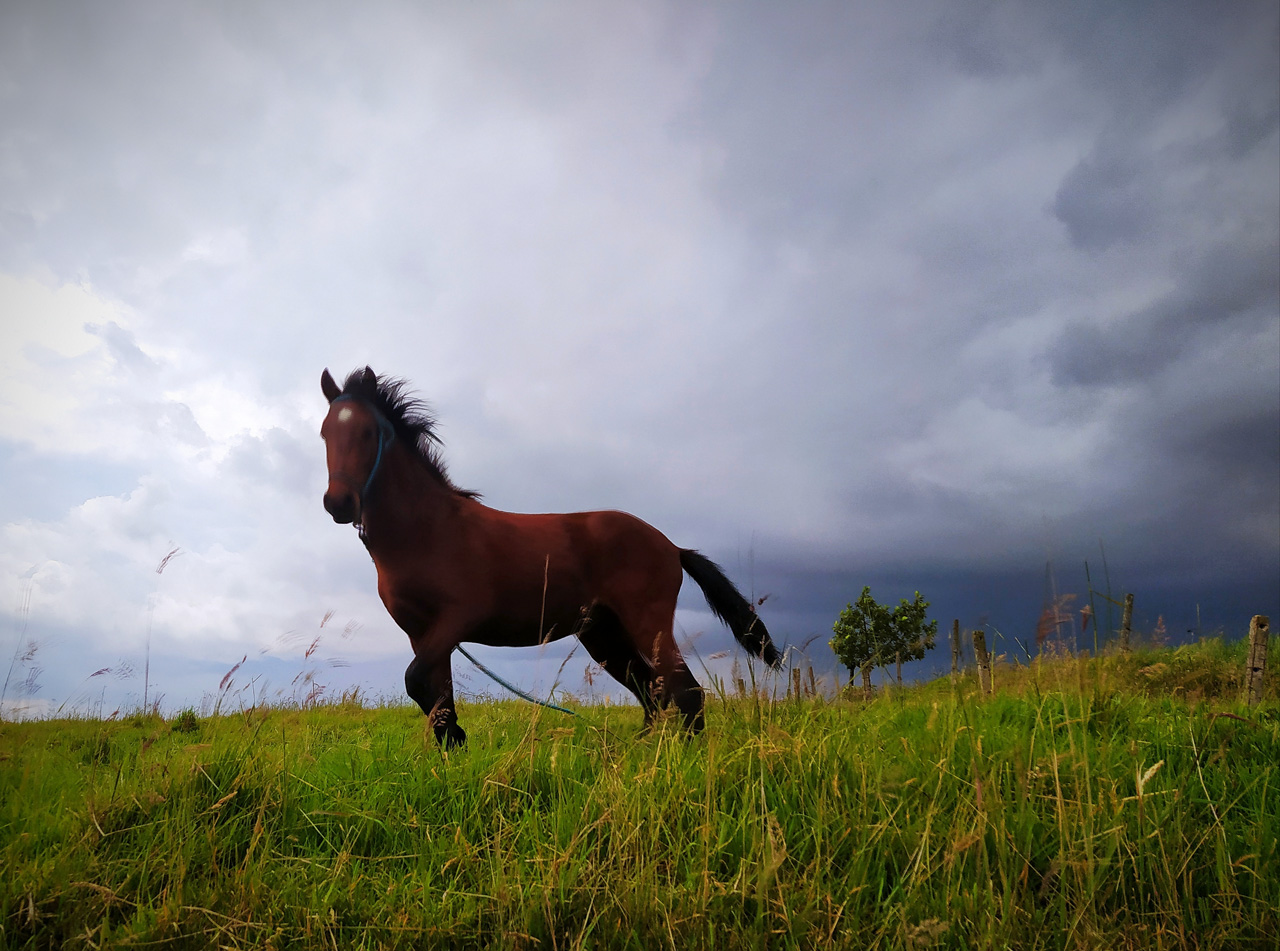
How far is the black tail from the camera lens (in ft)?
20.4

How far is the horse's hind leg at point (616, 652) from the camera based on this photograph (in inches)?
226

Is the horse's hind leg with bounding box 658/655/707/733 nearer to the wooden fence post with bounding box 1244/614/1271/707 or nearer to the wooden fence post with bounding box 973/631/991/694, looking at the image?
the wooden fence post with bounding box 973/631/991/694

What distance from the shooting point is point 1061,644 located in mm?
4258

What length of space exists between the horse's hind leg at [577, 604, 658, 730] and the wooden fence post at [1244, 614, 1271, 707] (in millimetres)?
7528

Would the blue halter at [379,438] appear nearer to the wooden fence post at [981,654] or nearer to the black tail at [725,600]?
the black tail at [725,600]

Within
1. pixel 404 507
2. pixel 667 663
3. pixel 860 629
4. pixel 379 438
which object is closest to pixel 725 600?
pixel 667 663

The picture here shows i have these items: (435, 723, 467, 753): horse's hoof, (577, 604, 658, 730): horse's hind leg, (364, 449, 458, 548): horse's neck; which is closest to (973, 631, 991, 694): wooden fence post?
(577, 604, 658, 730): horse's hind leg

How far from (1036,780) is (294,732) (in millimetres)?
5873

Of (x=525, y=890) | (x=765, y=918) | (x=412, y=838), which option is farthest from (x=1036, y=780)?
(x=412, y=838)

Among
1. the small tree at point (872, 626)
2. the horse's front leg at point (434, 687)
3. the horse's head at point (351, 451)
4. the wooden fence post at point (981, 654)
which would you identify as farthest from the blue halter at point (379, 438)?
the small tree at point (872, 626)

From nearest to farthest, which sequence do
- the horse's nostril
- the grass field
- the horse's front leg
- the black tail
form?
the grass field, the horse's front leg, the horse's nostril, the black tail

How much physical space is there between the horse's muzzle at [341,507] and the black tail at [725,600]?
9.65 feet

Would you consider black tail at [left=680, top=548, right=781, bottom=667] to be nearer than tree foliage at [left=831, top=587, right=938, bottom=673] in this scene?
Yes

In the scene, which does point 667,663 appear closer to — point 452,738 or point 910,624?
point 452,738
